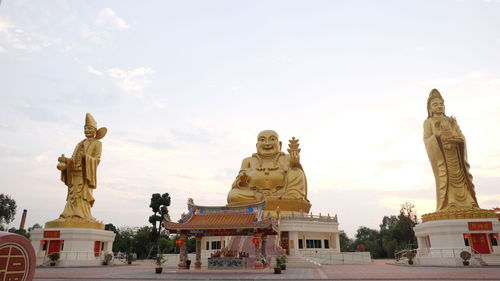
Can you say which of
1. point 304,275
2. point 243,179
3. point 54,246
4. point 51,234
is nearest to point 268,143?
point 243,179

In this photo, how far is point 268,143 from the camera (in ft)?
115

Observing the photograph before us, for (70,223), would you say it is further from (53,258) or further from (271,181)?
(271,181)

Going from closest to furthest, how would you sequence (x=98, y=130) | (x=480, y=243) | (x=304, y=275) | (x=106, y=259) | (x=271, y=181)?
(x=304, y=275)
(x=480, y=243)
(x=106, y=259)
(x=98, y=130)
(x=271, y=181)

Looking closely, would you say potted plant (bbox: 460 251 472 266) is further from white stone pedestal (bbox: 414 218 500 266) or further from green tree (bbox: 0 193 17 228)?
green tree (bbox: 0 193 17 228)

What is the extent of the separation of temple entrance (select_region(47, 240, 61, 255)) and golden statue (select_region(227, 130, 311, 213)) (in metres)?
13.4

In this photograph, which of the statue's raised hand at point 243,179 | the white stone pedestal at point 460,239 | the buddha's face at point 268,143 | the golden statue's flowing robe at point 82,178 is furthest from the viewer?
the buddha's face at point 268,143

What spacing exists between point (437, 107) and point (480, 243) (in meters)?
8.76

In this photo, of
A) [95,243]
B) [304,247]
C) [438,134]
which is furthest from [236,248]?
[438,134]

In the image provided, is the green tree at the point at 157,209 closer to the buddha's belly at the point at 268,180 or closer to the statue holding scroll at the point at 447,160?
the buddha's belly at the point at 268,180

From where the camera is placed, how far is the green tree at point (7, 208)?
50116 millimetres

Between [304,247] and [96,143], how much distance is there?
17.7 metres

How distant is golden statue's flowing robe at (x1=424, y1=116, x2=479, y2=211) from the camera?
22.2 metres

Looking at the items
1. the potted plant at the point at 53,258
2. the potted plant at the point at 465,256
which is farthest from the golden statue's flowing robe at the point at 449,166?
the potted plant at the point at 53,258

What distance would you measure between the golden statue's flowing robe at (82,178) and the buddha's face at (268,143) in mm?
14773
